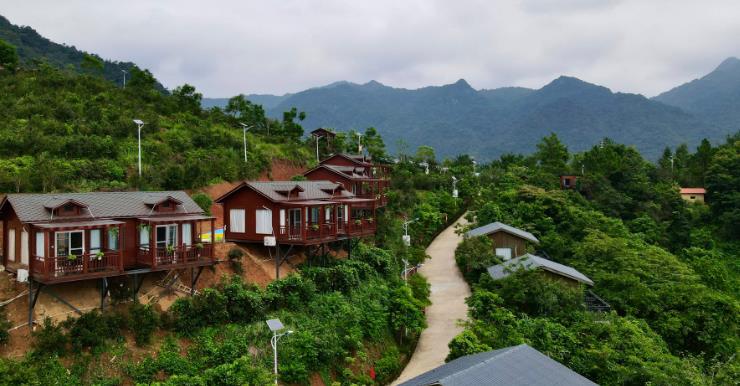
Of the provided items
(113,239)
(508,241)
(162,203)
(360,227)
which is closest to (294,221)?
(360,227)

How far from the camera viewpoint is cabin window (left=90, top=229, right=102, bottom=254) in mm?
16733

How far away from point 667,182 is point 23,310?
55884 mm

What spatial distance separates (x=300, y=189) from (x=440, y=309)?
9789mm

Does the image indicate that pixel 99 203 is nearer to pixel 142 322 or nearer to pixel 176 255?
pixel 176 255

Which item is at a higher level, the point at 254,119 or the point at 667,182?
the point at 254,119

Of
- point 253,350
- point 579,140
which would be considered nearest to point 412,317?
point 253,350

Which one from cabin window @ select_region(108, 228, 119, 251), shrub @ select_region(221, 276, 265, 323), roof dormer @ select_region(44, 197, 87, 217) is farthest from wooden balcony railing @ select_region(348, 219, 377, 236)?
roof dormer @ select_region(44, 197, 87, 217)

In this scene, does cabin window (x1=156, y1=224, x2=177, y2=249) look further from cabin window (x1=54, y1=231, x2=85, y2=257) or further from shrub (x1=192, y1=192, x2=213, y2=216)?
shrub (x1=192, y1=192, x2=213, y2=216)

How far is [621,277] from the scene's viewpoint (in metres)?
28.4

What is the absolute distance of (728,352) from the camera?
25.0 metres

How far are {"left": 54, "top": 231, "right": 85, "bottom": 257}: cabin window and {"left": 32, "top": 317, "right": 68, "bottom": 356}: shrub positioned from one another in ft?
7.79

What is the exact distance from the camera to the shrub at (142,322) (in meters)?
15.9

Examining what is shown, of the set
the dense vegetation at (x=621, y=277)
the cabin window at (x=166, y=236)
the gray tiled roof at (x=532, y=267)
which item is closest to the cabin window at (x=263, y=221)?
the cabin window at (x=166, y=236)

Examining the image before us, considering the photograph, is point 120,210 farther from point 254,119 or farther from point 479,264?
point 254,119
